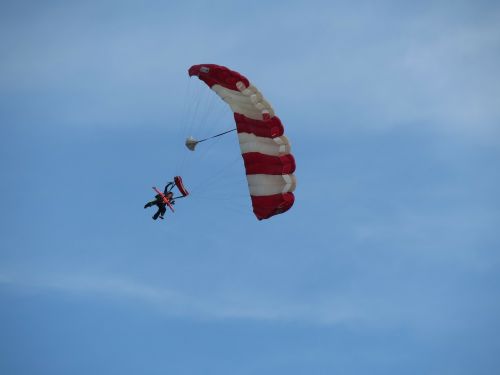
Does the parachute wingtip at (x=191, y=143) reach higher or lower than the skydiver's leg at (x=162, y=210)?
higher

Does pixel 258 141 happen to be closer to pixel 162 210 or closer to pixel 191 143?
pixel 191 143

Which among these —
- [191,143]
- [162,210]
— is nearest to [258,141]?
[191,143]

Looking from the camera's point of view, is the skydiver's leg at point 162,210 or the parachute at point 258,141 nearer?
the parachute at point 258,141

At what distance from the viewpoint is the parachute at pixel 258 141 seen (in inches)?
1481

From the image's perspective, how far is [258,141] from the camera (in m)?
38.8

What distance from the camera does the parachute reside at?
37625 millimetres

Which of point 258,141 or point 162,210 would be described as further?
point 162,210

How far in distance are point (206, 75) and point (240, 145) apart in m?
3.24

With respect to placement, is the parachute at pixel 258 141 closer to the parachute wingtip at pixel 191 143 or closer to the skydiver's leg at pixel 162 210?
the parachute wingtip at pixel 191 143

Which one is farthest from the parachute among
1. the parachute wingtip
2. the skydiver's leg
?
the skydiver's leg

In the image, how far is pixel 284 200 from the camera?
127 feet

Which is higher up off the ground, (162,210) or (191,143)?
(191,143)

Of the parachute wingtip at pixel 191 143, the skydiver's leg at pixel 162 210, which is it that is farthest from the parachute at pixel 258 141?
the skydiver's leg at pixel 162 210

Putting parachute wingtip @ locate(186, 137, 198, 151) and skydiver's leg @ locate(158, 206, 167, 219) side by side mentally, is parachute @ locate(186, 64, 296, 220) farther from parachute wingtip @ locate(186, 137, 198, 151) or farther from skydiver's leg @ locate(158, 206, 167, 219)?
skydiver's leg @ locate(158, 206, 167, 219)
